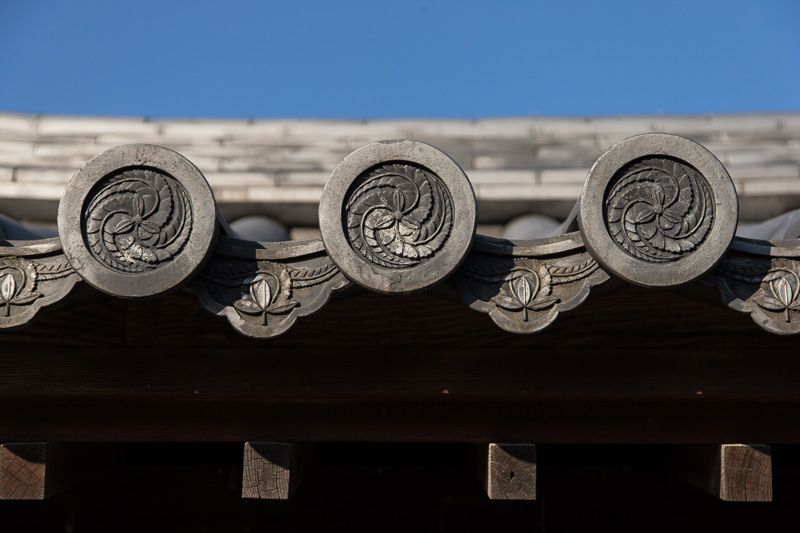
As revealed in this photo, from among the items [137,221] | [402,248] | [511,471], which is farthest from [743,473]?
[137,221]

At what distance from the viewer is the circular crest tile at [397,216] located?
138 centimetres

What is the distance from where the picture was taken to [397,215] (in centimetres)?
141

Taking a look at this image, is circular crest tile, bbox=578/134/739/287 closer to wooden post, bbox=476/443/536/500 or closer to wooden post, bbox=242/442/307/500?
wooden post, bbox=476/443/536/500

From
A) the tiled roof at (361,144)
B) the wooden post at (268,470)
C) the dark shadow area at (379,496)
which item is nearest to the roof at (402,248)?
the wooden post at (268,470)

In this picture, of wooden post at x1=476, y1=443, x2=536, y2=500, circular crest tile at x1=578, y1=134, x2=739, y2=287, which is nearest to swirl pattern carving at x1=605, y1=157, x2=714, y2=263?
circular crest tile at x1=578, y1=134, x2=739, y2=287

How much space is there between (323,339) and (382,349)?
16 centimetres

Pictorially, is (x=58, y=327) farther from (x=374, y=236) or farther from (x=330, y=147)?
(x=330, y=147)

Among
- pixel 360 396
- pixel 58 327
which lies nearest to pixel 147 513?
pixel 58 327

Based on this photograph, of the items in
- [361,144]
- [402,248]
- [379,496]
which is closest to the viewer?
[402,248]

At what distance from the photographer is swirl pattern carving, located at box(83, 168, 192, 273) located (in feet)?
4.58

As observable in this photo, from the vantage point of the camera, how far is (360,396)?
1852mm

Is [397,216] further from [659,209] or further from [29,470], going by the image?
[29,470]

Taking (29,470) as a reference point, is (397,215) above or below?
above

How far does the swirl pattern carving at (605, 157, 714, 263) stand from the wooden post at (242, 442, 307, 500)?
3.52 ft
